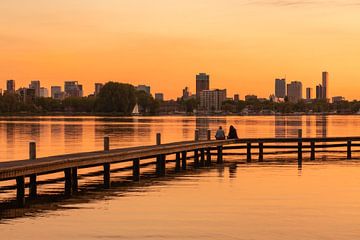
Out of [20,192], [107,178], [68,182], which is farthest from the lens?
[107,178]

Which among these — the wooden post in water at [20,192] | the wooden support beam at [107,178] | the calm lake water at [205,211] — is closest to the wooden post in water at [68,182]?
the calm lake water at [205,211]

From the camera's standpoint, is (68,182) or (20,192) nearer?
(20,192)

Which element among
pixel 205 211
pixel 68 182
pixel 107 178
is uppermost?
pixel 68 182

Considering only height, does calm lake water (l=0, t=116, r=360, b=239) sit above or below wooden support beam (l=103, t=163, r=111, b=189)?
below

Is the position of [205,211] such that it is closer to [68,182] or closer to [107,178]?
[68,182]

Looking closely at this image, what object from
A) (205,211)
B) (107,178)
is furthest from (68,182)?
(205,211)

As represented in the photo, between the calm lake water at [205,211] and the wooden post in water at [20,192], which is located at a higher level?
the wooden post in water at [20,192]

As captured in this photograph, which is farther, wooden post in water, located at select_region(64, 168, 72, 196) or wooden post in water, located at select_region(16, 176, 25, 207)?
wooden post in water, located at select_region(64, 168, 72, 196)

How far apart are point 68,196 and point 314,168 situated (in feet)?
58.5

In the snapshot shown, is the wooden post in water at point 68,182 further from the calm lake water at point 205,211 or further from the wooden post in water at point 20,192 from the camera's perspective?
the wooden post in water at point 20,192

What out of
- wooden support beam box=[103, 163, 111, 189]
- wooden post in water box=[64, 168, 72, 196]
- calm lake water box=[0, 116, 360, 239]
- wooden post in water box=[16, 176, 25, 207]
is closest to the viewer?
calm lake water box=[0, 116, 360, 239]

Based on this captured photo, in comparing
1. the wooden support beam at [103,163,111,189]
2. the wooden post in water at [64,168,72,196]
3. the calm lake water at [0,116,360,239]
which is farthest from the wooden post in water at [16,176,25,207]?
the wooden support beam at [103,163,111,189]

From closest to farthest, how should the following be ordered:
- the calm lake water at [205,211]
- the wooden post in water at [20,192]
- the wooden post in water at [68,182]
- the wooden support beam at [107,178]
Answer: the calm lake water at [205,211] → the wooden post in water at [20,192] → the wooden post in water at [68,182] → the wooden support beam at [107,178]

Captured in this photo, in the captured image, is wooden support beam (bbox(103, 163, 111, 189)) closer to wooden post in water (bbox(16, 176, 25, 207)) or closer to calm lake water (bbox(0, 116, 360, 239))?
calm lake water (bbox(0, 116, 360, 239))
